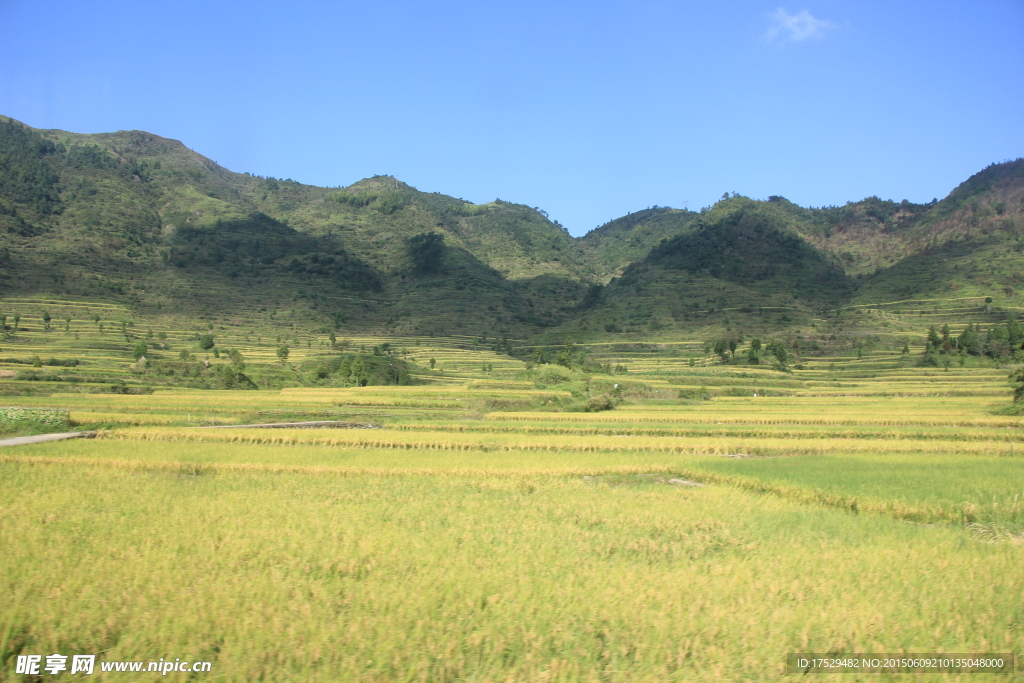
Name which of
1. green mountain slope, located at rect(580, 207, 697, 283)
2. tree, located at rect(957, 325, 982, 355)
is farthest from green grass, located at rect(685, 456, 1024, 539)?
green mountain slope, located at rect(580, 207, 697, 283)

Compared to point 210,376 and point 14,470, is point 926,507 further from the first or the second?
point 210,376

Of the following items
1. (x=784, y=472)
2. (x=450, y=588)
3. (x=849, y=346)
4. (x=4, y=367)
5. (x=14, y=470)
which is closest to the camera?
(x=450, y=588)

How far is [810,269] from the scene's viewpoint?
348 ft

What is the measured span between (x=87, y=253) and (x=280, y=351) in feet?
166

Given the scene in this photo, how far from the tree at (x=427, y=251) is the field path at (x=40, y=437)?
93748 mm

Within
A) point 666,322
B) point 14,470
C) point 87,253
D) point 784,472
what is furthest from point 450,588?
point 87,253

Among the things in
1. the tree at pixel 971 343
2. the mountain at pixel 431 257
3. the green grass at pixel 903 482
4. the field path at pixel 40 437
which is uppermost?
the mountain at pixel 431 257

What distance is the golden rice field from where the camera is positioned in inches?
258

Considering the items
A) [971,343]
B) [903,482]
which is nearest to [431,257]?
[971,343]

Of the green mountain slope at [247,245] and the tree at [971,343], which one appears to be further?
the green mountain slope at [247,245]

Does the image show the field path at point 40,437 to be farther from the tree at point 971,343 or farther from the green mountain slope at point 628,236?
the green mountain slope at point 628,236

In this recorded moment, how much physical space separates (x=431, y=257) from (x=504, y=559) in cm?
11555

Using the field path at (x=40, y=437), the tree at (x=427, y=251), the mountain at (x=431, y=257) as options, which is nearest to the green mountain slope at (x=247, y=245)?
the mountain at (x=431, y=257)

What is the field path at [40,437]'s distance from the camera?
21.8 m
